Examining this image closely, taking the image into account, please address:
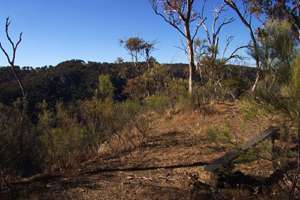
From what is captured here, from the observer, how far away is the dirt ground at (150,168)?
21.9 feet

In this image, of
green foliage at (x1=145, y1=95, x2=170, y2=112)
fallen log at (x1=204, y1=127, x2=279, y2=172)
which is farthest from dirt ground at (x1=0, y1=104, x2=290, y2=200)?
green foliage at (x1=145, y1=95, x2=170, y2=112)

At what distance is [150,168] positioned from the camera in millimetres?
8344

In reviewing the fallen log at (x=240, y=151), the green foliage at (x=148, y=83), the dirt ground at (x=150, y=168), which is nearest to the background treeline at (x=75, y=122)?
the dirt ground at (x=150, y=168)

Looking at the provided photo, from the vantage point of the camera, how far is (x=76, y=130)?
450 inches

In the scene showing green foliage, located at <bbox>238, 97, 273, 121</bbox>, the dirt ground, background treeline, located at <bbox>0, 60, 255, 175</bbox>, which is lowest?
the dirt ground

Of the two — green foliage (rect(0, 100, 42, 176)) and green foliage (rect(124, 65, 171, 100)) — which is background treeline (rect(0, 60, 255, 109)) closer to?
green foliage (rect(124, 65, 171, 100))

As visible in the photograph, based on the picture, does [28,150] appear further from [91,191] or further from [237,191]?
[237,191]

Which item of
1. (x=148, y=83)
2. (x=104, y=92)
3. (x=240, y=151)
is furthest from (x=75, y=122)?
(x=148, y=83)

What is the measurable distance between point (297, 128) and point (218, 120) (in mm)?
7509

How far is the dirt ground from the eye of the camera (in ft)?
21.9

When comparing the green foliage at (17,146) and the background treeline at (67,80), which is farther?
the background treeline at (67,80)

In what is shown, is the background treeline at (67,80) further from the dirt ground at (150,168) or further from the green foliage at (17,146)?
the green foliage at (17,146)

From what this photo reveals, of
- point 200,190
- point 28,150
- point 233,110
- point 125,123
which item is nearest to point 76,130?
point 125,123

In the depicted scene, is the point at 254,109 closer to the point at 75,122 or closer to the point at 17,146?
the point at 17,146
